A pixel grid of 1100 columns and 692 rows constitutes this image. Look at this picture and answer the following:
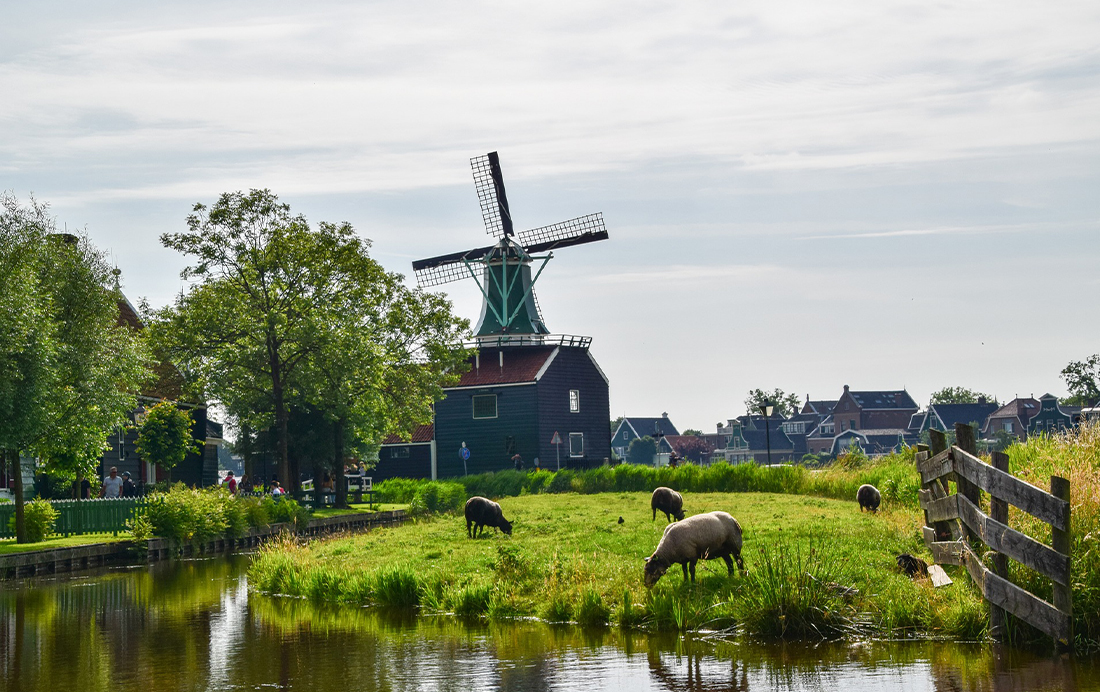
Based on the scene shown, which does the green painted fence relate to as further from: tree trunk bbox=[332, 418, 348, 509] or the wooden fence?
the wooden fence

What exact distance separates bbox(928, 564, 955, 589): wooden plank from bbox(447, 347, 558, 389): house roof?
45572 mm

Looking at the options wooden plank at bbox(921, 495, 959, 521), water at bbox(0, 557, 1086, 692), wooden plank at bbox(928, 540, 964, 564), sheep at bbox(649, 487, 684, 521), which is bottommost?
water at bbox(0, 557, 1086, 692)

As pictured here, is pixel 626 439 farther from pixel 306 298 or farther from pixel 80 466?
pixel 80 466

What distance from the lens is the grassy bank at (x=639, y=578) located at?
13633mm

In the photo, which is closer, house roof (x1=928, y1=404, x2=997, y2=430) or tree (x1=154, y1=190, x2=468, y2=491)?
tree (x1=154, y1=190, x2=468, y2=491)

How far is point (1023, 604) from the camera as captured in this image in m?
11.9

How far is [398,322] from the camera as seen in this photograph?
1964 inches

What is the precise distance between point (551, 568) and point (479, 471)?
4424 centimetres

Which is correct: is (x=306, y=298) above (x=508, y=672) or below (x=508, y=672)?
above

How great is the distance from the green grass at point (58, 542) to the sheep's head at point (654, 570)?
17564 mm

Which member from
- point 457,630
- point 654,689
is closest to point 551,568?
point 457,630

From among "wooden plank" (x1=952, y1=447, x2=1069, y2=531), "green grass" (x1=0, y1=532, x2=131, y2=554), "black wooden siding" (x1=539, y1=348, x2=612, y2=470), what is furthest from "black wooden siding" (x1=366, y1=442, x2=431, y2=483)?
"wooden plank" (x1=952, y1=447, x2=1069, y2=531)

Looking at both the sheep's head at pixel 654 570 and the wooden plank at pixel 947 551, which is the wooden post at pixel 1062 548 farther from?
the sheep's head at pixel 654 570

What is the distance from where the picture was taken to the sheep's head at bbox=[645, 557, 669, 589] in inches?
617
